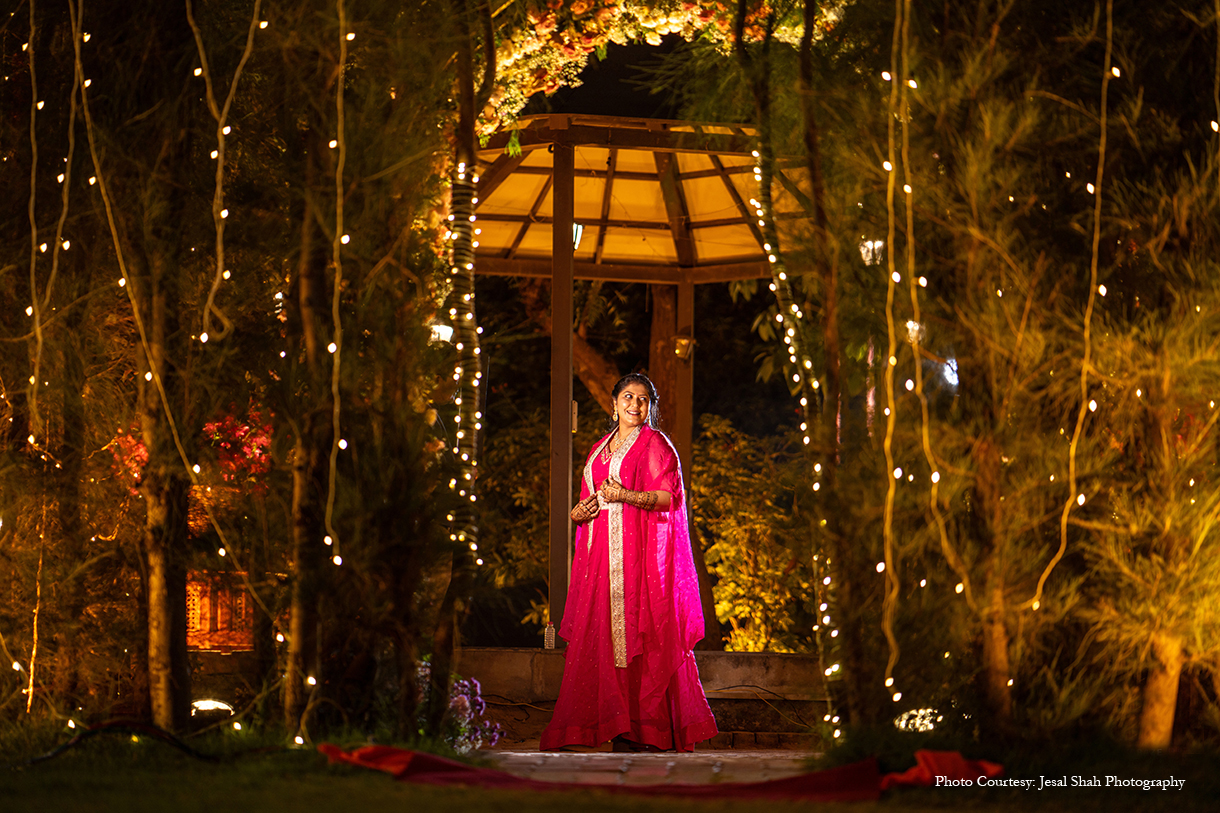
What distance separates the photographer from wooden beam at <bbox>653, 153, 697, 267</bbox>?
913 centimetres

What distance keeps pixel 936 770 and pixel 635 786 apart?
0.97 m

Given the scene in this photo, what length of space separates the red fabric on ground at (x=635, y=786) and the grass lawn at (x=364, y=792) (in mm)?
62

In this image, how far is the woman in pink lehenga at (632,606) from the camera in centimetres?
596

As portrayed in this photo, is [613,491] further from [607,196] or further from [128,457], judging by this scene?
[607,196]

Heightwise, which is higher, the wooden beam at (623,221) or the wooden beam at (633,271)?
the wooden beam at (623,221)

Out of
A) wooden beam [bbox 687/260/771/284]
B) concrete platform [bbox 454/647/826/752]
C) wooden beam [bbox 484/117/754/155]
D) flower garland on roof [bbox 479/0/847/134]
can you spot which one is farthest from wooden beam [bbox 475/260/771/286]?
concrete platform [bbox 454/647/826/752]

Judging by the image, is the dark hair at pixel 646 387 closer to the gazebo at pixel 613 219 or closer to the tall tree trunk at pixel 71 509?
the gazebo at pixel 613 219

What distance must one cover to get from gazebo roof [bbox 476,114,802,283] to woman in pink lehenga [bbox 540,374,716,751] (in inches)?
125

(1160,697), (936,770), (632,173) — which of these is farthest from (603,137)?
(936,770)

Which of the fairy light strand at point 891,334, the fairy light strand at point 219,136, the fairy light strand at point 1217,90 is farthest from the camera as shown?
the fairy light strand at point 219,136

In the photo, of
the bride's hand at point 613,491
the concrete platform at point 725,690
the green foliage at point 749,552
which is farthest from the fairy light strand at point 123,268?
the green foliage at point 749,552

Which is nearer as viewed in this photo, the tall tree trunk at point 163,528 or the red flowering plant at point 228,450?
the tall tree trunk at point 163,528

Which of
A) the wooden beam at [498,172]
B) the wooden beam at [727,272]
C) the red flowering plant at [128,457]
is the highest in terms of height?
the wooden beam at [498,172]

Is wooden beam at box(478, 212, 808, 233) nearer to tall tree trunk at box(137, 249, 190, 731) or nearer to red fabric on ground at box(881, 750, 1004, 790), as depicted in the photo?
tall tree trunk at box(137, 249, 190, 731)
